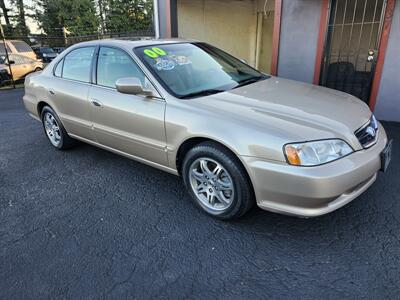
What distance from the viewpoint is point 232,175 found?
2.52 m

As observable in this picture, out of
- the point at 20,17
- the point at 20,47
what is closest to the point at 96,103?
the point at 20,47

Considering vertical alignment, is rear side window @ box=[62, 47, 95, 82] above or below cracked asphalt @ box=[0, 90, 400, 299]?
above

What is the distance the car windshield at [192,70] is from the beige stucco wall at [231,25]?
601 centimetres

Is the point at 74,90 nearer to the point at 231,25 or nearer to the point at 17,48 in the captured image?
the point at 231,25

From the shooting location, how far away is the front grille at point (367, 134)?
98.4 inches

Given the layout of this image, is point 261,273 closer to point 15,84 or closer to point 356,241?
point 356,241

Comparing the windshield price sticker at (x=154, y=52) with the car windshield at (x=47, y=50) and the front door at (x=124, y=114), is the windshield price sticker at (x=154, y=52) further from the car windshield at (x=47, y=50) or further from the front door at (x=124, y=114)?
the car windshield at (x=47, y=50)

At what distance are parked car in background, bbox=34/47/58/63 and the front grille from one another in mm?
16832

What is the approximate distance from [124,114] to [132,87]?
39 centimetres

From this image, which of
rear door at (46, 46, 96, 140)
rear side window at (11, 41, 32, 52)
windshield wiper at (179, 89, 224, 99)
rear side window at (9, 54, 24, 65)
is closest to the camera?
windshield wiper at (179, 89, 224, 99)

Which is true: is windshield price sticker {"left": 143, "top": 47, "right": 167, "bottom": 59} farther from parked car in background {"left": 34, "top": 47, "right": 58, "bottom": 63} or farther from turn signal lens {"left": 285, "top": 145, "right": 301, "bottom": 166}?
parked car in background {"left": 34, "top": 47, "right": 58, "bottom": 63}

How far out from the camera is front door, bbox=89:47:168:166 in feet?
9.81

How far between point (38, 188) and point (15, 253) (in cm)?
113

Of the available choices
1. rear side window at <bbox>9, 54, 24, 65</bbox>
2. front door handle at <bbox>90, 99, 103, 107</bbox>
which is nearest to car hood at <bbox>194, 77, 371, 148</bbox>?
front door handle at <bbox>90, 99, 103, 107</bbox>
